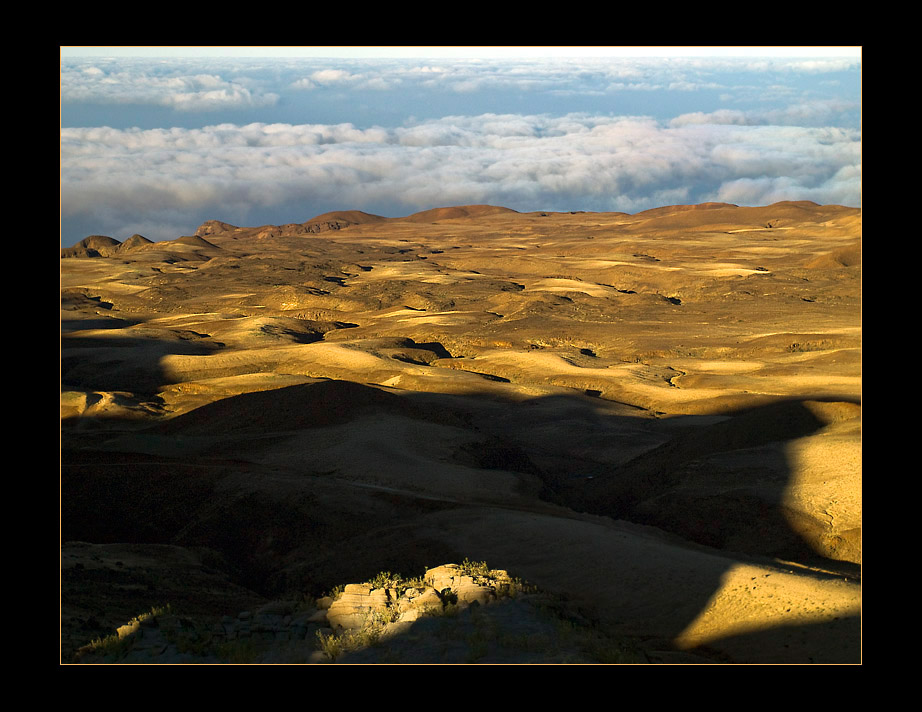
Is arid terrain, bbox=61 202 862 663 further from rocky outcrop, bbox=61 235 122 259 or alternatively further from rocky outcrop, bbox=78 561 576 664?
rocky outcrop, bbox=61 235 122 259

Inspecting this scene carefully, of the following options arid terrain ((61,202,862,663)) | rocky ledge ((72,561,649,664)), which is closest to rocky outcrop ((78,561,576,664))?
rocky ledge ((72,561,649,664))

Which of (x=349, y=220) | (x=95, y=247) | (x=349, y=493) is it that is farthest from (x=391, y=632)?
(x=349, y=220)

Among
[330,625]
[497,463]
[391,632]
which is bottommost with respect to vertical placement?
[497,463]

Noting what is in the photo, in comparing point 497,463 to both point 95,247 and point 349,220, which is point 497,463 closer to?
point 95,247

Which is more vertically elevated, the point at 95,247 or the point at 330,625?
the point at 95,247

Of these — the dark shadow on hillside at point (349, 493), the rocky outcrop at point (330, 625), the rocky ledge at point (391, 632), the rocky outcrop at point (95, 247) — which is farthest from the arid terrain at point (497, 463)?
the rocky outcrop at point (95, 247)

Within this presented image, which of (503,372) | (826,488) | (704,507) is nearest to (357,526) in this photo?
(704,507)
